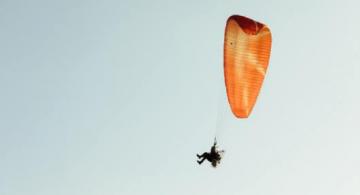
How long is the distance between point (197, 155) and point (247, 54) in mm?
6210

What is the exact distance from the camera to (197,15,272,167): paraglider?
184 ft

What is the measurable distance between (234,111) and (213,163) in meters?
3.05

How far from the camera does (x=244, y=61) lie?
2222 inches

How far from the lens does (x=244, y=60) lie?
56.4 meters

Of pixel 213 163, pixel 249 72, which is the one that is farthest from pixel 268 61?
pixel 213 163

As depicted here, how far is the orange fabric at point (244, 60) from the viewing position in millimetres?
56000

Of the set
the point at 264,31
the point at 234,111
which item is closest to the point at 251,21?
the point at 264,31

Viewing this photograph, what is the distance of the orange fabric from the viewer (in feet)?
184

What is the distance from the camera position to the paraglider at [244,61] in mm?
56031

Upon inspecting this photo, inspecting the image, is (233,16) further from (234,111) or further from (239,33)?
(234,111)

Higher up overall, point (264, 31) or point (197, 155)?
point (264, 31)

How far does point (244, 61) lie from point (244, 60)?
0.05m

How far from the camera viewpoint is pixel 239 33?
184 feet

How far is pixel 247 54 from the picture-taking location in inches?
2218
